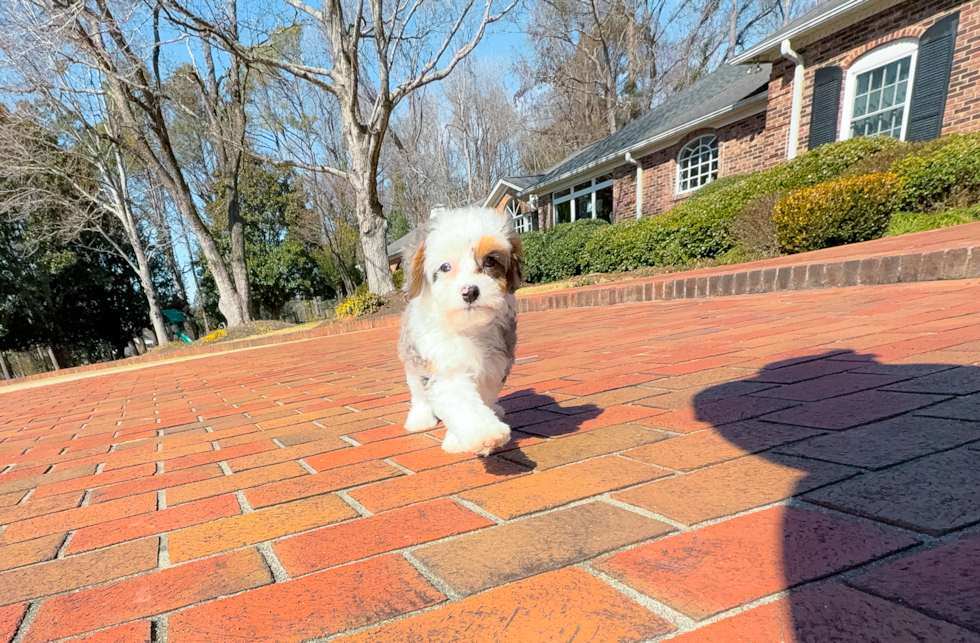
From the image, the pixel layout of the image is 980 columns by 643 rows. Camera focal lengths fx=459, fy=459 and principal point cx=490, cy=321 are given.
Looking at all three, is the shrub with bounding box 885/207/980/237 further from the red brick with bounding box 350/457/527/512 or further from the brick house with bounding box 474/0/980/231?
the red brick with bounding box 350/457/527/512

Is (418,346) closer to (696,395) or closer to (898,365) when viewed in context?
(696,395)

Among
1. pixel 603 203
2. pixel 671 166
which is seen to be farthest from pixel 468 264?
pixel 603 203

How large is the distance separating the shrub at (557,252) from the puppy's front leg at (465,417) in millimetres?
10877

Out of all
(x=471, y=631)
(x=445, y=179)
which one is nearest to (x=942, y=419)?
(x=471, y=631)

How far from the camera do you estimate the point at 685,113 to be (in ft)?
51.9

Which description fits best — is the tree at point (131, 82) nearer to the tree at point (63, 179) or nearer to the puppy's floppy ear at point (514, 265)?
the tree at point (63, 179)

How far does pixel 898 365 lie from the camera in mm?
2146

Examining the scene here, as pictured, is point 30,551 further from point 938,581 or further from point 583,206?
point 583,206

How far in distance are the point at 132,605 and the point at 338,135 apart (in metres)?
26.0

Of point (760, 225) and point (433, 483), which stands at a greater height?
point (760, 225)

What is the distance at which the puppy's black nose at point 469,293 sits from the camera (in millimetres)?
1783

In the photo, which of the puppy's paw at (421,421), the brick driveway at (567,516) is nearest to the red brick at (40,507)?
the brick driveway at (567,516)

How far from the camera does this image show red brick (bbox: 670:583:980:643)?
77 centimetres

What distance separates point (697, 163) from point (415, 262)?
15.8 metres
